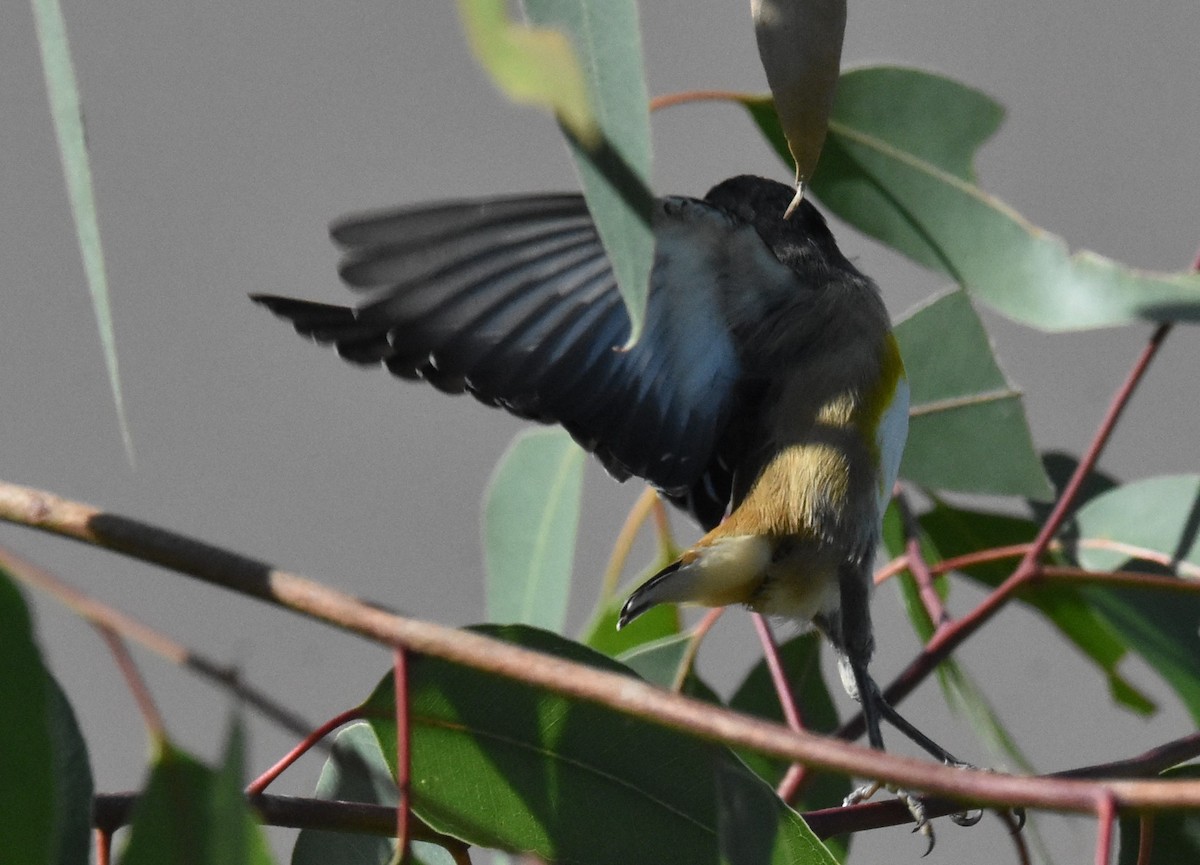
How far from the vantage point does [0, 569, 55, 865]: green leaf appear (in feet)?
1.52

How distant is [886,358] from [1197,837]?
1.47ft

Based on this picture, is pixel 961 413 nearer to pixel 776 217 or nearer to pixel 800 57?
pixel 776 217

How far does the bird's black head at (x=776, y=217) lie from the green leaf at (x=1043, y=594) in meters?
0.22

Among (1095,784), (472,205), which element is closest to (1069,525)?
(472,205)

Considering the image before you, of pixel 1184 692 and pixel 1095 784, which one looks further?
pixel 1184 692

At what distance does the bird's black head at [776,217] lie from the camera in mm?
1049

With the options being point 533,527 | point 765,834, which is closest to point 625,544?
point 533,527

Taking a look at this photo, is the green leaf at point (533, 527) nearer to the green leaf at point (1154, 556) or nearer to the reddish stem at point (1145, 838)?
the green leaf at point (1154, 556)

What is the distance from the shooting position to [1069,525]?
105 centimetres

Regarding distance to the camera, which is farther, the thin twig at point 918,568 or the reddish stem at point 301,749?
the thin twig at point 918,568

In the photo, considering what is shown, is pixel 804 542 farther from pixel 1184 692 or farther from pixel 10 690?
pixel 10 690

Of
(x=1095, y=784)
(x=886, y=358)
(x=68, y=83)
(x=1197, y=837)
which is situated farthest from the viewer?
(x=886, y=358)

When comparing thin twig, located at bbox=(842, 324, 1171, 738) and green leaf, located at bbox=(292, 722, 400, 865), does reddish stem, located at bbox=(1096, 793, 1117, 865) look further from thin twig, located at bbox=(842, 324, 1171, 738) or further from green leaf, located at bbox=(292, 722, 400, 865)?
thin twig, located at bbox=(842, 324, 1171, 738)

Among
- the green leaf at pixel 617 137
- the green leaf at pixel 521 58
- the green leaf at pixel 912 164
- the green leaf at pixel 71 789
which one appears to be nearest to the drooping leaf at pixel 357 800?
the green leaf at pixel 71 789
